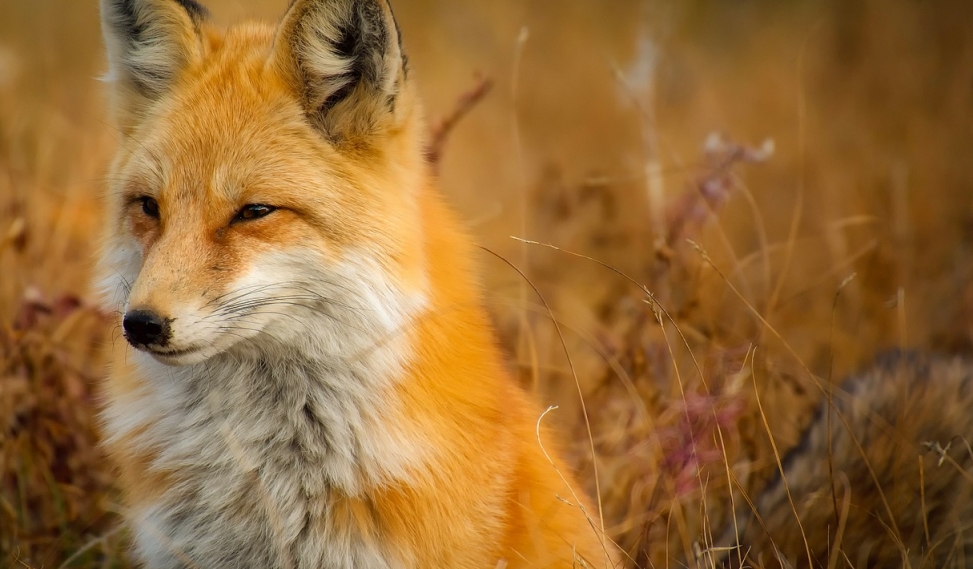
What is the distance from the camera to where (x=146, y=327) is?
Answer: 208 cm

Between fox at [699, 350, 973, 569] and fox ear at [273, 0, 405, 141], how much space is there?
70.1 inches

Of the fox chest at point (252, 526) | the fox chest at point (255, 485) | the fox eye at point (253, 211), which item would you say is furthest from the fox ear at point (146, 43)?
the fox chest at point (252, 526)

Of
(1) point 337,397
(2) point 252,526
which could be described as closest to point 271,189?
(1) point 337,397

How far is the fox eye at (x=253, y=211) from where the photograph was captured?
231 centimetres

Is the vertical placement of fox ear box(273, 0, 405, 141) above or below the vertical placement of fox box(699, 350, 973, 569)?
above

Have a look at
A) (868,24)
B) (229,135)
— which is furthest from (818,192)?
(229,135)

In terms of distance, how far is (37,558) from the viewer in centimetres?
302

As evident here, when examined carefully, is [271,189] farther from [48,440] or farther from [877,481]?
[877,481]

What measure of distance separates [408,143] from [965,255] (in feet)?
12.5

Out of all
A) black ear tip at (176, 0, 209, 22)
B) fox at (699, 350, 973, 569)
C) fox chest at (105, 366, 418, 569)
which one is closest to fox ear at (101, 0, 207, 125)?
black ear tip at (176, 0, 209, 22)

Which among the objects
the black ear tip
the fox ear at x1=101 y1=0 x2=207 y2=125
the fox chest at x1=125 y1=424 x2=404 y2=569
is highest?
the black ear tip

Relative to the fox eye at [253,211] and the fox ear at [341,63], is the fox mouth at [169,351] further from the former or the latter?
the fox ear at [341,63]

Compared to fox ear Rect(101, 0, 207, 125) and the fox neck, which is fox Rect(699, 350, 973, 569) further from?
fox ear Rect(101, 0, 207, 125)

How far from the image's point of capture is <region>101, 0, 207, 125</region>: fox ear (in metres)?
2.55
